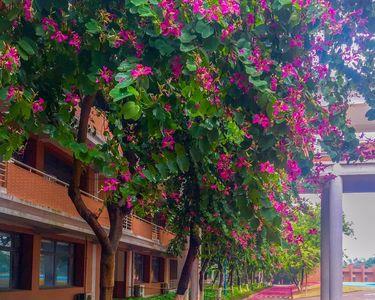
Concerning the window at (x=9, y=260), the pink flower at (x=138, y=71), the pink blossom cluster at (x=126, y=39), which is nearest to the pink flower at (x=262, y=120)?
the pink flower at (x=138, y=71)

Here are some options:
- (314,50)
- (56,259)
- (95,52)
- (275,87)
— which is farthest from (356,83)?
(56,259)

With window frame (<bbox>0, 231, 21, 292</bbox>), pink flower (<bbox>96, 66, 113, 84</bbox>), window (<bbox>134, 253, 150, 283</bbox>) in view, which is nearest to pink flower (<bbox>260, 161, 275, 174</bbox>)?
pink flower (<bbox>96, 66, 113, 84</bbox>)

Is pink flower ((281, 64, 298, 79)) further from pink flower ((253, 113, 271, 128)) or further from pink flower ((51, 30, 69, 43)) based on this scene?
pink flower ((51, 30, 69, 43))

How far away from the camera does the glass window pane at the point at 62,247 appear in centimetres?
1948

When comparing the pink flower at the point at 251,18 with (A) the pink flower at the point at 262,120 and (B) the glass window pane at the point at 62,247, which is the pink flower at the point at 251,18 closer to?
(A) the pink flower at the point at 262,120

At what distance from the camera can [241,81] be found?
5238mm

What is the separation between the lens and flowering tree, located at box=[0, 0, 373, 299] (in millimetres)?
4914

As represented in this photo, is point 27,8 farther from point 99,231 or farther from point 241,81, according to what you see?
point 99,231

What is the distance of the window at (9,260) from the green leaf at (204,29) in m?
12.0

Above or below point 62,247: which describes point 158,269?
below

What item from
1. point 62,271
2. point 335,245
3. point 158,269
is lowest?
point 158,269

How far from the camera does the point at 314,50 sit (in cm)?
618

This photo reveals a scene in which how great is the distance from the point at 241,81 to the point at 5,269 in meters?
12.4

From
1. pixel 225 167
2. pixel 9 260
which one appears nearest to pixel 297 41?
pixel 225 167
